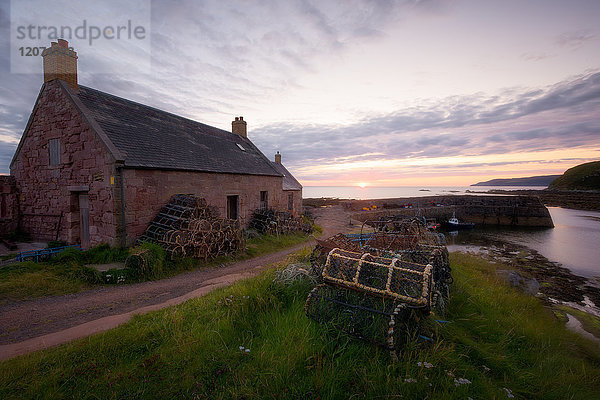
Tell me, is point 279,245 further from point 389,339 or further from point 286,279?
point 389,339

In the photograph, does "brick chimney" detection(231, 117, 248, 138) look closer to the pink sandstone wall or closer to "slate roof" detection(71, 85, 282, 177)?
"slate roof" detection(71, 85, 282, 177)

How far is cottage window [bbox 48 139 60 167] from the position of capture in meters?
11.1

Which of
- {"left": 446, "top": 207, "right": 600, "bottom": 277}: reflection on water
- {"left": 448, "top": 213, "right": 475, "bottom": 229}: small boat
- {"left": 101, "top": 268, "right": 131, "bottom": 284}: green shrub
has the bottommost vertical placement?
{"left": 446, "top": 207, "right": 600, "bottom": 277}: reflection on water

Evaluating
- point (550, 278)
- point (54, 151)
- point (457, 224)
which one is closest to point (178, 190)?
point (54, 151)

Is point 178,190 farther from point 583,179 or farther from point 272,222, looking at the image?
point 583,179

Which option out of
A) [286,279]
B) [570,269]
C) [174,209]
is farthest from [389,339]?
[570,269]

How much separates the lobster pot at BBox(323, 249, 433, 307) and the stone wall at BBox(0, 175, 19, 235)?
16.2 m

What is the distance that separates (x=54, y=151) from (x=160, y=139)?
14.1ft

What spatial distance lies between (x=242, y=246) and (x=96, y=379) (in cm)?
852

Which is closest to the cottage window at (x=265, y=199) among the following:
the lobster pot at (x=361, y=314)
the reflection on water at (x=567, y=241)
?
the lobster pot at (x=361, y=314)

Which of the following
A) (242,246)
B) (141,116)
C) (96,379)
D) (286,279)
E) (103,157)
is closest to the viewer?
(96,379)

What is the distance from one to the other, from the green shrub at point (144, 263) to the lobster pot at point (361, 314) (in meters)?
6.40

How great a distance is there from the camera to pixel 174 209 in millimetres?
10672

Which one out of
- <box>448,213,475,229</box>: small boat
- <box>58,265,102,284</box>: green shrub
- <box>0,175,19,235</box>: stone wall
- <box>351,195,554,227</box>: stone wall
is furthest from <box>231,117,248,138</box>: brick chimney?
<box>448,213,475,229</box>: small boat
